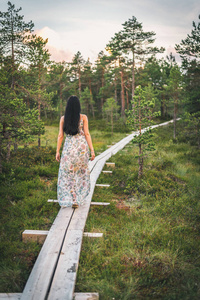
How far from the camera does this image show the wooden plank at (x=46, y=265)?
2.25m

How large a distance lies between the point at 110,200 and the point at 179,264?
260 cm

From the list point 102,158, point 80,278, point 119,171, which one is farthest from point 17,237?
point 102,158

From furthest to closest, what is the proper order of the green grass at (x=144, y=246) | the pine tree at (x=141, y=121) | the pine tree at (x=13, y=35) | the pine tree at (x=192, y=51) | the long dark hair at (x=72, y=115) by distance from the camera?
1. the pine tree at (x=192, y=51)
2. the pine tree at (x=13, y=35)
3. the pine tree at (x=141, y=121)
4. the long dark hair at (x=72, y=115)
5. the green grass at (x=144, y=246)

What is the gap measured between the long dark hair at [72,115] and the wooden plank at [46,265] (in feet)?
6.29

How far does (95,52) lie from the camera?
1971 inches

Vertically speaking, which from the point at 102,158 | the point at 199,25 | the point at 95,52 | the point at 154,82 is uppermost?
the point at 95,52

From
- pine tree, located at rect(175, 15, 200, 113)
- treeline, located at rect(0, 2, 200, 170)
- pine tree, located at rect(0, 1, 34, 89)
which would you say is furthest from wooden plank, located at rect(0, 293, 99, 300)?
pine tree, located at rect(175, 15, 200, 113)

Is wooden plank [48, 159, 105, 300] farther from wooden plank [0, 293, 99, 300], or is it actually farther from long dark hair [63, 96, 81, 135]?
long dark hair [63, 96, 81, 135]

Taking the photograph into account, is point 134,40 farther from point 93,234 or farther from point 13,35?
point 93,234

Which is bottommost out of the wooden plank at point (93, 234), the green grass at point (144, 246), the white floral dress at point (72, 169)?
the green grass at point (144, 246)

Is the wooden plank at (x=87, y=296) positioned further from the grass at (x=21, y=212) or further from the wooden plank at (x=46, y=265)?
the grass at (x=21, y=212)

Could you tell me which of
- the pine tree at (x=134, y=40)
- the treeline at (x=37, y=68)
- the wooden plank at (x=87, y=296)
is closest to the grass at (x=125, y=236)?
the wooden plank at (x=87, y=296)

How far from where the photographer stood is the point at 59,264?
2.71 meters

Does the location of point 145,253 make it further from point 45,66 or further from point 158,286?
point 45,66
